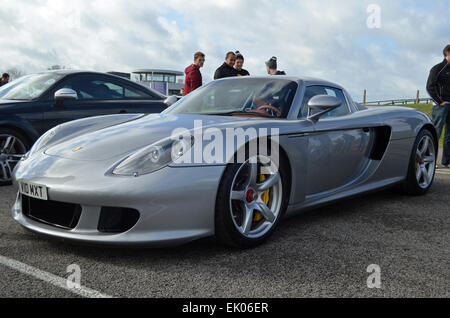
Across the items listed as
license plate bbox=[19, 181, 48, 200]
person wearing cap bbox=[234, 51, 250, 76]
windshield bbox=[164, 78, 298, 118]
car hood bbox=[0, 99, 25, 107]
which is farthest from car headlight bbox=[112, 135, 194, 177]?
person wearing cap bbox=[234, 51, 250, 76]

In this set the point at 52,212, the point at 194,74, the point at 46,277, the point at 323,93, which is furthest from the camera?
the point at 194,74

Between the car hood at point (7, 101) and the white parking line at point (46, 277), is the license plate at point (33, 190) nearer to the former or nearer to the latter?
the white parking line at point (46, 277)

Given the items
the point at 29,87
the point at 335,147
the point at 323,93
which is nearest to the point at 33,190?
the point at 335,147

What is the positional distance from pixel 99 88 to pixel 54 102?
640mm

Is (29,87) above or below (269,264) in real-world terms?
above

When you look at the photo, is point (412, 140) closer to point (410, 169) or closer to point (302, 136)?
point (410, 169)

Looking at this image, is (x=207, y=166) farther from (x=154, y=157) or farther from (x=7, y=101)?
(x=7, y=101)

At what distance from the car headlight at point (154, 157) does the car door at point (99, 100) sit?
2931mm

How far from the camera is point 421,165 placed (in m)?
4.62

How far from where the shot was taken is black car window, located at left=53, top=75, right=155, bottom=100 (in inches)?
216

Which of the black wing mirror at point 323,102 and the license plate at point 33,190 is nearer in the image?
the license plate at point 33,190

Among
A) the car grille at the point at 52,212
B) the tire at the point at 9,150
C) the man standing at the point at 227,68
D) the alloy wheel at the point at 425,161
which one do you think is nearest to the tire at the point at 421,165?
the alloy wheel at the point at 425,161

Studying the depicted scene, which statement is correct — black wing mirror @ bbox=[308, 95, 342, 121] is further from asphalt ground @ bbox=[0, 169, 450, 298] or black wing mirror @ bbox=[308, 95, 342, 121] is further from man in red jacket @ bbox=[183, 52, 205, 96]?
man in red jacket @ bbox=[183, 52, 205, 96]

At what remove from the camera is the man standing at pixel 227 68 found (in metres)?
7.14
